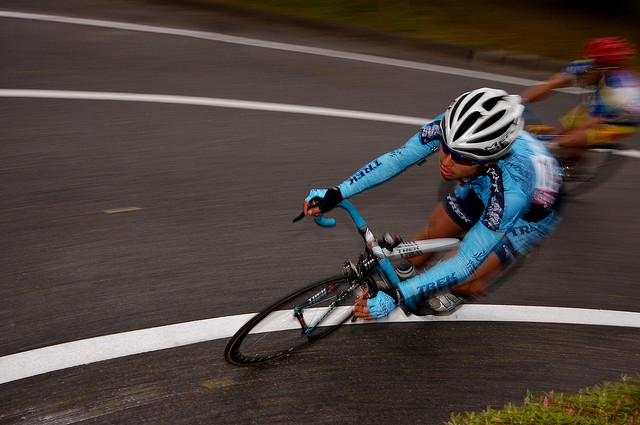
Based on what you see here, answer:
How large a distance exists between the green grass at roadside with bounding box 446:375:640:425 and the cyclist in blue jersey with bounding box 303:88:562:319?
30.9 inches

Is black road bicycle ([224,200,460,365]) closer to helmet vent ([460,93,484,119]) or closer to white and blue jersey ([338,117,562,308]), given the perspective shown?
white and blue jersey ([338,117,562,308])

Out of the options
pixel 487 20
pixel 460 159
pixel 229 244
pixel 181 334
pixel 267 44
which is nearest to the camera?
pixel 460 159

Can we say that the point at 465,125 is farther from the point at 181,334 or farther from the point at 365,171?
the point at 181,334

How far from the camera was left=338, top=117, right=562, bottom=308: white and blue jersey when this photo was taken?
3400mm

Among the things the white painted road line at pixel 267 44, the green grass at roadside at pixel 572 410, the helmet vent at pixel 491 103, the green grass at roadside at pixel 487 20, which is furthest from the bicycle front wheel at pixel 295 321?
the green grass at roadside at pixel 487 20

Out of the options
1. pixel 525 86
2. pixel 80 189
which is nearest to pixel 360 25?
pixel 525 86

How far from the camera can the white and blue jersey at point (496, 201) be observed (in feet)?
11.2

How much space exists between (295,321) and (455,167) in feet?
5.02

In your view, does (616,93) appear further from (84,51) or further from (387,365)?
(84,51)

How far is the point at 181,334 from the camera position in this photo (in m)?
4.14

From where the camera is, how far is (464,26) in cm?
1016

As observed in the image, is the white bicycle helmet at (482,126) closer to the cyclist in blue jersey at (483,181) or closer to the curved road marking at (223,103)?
the cyclist in blue jersey at (483,181)

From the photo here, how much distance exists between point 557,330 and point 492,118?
2.00 meters

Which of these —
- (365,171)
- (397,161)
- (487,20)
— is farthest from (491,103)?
(487,20)
